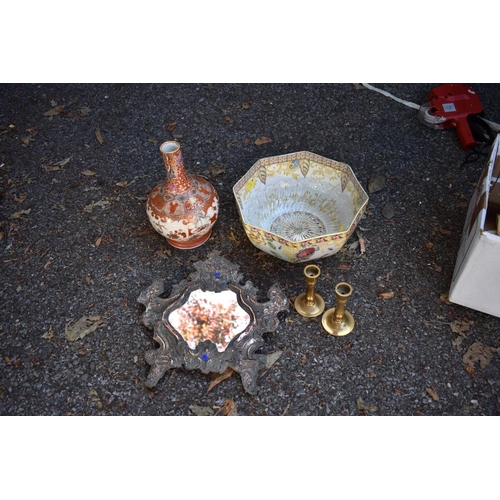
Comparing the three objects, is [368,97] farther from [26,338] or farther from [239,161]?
[26,338]

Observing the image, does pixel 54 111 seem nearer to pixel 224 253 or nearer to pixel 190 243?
pixel 190 243

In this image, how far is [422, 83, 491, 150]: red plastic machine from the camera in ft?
11.1

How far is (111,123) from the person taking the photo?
3713 mm

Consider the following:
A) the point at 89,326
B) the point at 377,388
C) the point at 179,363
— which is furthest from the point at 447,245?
the point at 89,326

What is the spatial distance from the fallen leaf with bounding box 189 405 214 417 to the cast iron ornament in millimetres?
171

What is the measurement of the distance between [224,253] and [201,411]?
3.09ft

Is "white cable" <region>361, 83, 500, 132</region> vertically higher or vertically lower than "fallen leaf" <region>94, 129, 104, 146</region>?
higher

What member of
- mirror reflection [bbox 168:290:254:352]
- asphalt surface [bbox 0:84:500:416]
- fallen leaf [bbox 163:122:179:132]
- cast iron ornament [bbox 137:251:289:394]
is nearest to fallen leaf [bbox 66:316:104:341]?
asphalt surface [bbox 0:84:500:416]

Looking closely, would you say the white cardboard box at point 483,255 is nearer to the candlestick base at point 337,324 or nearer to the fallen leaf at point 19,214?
the candlestick base at point 337,324

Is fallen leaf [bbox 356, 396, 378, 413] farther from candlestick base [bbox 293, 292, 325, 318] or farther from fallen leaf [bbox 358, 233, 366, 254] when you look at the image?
fallen leaf [bbox 358, 233, 366, 254]

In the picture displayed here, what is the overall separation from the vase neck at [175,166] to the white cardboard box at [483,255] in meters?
1.46

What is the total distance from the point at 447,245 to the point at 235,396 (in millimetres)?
1528

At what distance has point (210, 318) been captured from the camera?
2.46m

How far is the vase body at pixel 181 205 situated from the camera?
2.57 meters
